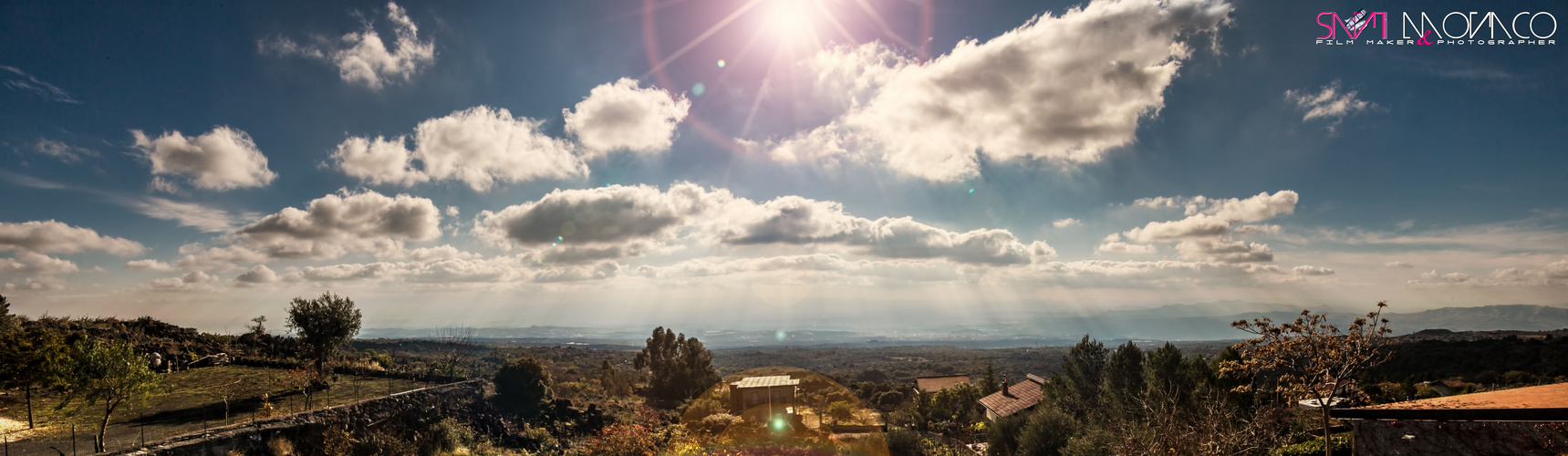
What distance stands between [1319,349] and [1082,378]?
21934mm

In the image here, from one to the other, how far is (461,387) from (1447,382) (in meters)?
56.5

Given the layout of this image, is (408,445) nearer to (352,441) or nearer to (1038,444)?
(352,441)

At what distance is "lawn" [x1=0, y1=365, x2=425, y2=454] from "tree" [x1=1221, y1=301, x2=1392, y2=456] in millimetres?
24506

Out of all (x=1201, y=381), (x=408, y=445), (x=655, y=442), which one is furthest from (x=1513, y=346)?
(x=408, y=445)

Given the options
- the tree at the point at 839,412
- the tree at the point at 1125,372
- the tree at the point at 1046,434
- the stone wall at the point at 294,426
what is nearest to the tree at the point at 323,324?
the stone wall at the point at 294,426

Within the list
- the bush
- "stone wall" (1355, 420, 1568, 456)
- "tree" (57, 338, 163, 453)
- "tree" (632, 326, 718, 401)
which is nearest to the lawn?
"tree" (57, 338, 163, 453)

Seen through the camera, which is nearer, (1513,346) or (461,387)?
(461,387)

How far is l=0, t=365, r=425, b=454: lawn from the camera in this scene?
45.6 ft

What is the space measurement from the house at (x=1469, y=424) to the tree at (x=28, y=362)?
31.2 metres

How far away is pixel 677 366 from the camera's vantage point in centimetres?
4125

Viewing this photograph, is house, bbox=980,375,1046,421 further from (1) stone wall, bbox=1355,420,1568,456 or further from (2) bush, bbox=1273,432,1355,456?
(1) stone wall, bbox=1355,420,1568,456

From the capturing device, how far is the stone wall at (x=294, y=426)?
13.4 metres

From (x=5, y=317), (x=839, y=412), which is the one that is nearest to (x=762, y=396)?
(x=839, y=412)

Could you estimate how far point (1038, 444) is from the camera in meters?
19.4
